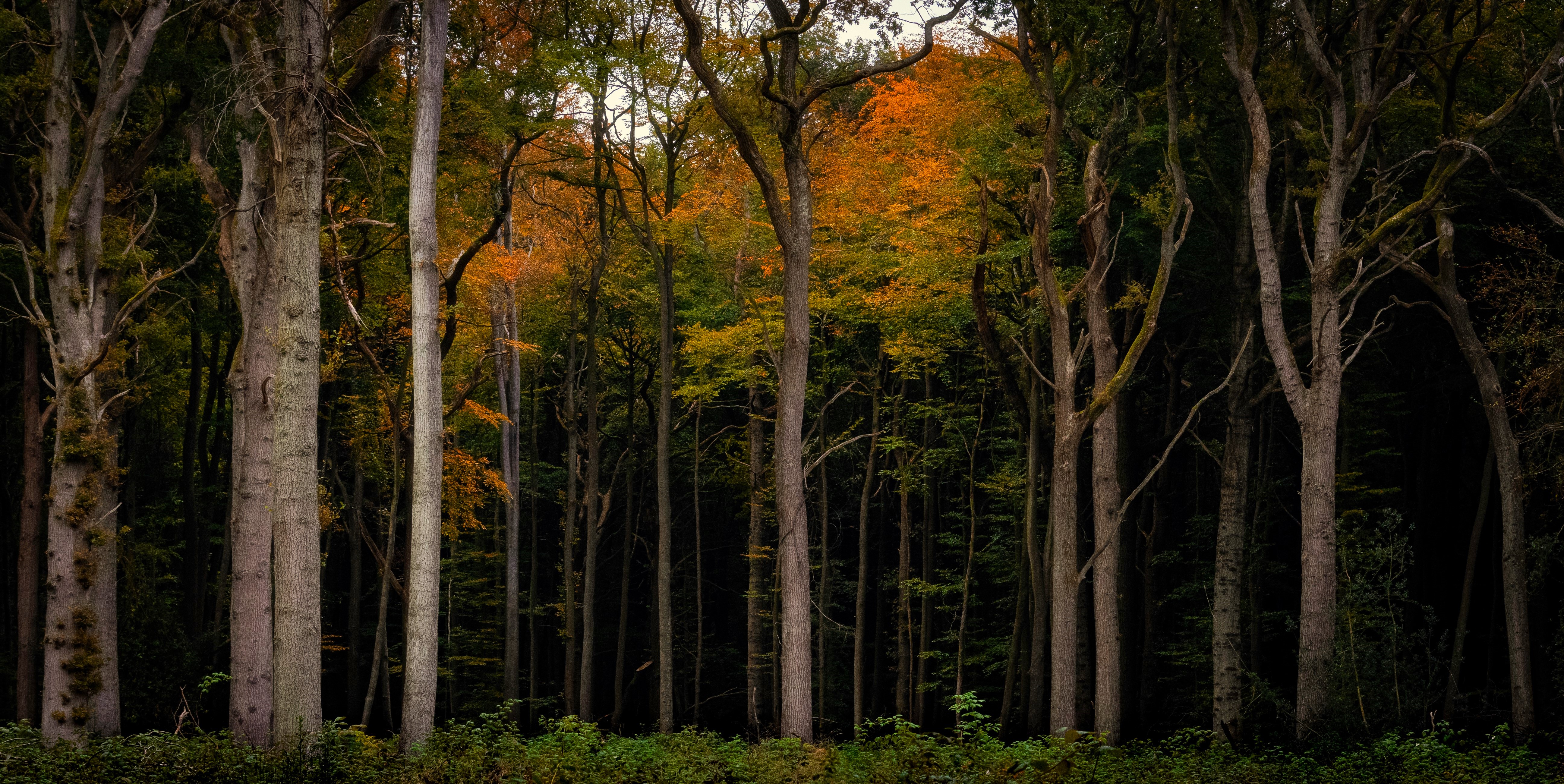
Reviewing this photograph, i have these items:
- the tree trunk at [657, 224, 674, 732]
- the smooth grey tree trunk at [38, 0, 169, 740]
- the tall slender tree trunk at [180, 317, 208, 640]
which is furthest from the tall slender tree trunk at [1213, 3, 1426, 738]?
the tall slender tree trunk at [180, 317, 208, 640]

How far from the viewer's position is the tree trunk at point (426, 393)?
11.2 metres

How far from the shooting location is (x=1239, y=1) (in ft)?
52.1

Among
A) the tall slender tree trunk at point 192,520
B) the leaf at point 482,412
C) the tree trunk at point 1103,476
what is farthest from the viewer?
the tall slender tree trunk at point 192,520

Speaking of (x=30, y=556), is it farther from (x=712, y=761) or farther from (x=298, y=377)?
(x=712, y=761)

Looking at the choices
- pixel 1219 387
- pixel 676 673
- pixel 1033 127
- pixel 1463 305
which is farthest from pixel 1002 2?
pixel 676 673

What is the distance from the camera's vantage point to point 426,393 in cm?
1142

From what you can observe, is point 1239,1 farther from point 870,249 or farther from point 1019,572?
point 1019,572

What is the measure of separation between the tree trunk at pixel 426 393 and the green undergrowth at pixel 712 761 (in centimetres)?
73

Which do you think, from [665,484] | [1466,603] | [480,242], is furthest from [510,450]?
[1466,603]

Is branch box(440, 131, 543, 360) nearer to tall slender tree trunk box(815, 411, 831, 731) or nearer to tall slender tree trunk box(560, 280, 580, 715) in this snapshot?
tall slender tree trunk box(560, 280, 580, 715)

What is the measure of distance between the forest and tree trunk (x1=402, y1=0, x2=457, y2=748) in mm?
59

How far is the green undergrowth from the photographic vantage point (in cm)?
839

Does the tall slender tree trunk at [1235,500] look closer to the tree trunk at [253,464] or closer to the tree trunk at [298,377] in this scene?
the tree trunk at [298,377]

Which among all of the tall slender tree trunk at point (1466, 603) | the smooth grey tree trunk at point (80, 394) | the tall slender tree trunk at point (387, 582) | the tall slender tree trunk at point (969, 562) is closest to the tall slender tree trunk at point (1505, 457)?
the tall slender tree trunk at point (1466, 603)
